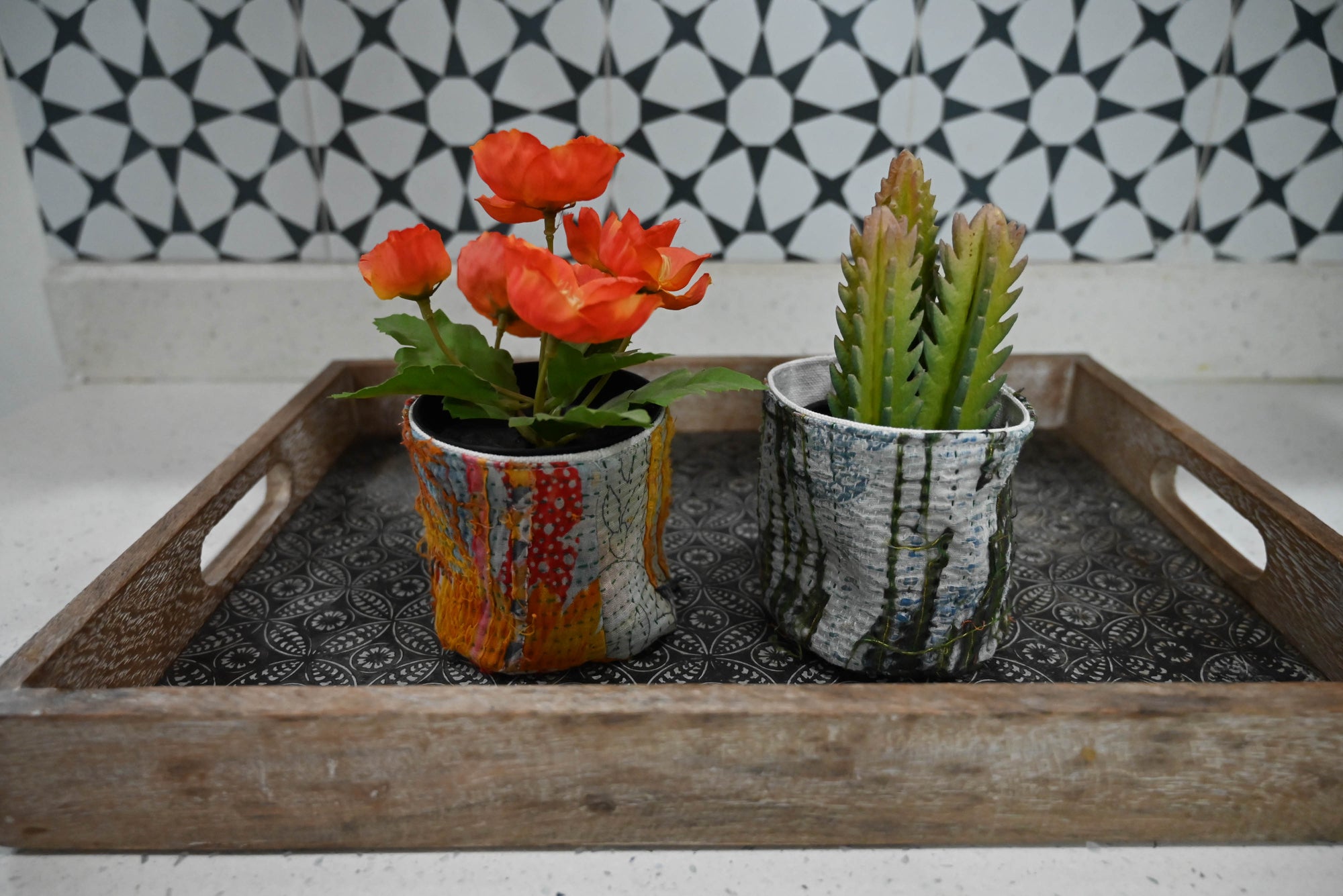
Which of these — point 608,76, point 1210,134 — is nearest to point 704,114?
point 608,76

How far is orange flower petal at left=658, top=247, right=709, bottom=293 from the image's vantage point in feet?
1.24

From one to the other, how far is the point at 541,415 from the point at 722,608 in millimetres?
159

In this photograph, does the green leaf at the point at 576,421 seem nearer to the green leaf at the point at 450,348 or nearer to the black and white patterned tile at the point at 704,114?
the green leaf at the point at 450,348

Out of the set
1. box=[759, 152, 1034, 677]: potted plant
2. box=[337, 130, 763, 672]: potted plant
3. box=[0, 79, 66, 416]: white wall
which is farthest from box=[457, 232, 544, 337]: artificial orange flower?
box=[0, 79, 66, 416]: white wall

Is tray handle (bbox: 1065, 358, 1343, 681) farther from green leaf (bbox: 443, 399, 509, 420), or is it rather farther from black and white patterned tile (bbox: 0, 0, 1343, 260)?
green leaf (bbox: 443, 399, 509, 420)

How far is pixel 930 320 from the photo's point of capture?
1.31 feet

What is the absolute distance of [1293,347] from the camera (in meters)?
0.86

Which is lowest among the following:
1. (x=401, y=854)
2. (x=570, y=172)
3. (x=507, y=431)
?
(x=401, y=854)

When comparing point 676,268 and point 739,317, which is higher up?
point 676,268

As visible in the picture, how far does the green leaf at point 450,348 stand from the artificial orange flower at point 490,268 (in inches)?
1.3

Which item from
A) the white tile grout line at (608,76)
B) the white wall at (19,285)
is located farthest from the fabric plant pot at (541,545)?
the white wall at (19,285)

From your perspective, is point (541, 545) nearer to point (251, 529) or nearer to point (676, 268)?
point (676, 268)

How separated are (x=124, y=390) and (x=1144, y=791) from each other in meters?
0.86

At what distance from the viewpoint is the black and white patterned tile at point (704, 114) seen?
0.77 metres
